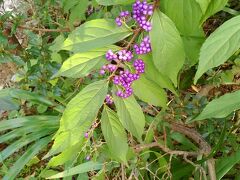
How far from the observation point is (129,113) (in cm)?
105

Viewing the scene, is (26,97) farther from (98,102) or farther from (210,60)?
(210,60)

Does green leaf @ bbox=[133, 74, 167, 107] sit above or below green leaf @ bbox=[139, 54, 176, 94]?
below

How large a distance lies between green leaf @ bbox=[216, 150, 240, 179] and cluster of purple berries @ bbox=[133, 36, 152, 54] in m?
0.67

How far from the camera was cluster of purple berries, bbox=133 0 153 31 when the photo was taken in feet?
3.26

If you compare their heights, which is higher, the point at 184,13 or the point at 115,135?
the point at 184,13

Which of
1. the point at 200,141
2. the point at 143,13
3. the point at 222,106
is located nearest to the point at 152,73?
the point at 143,13

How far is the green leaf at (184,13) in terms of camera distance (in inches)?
39.6

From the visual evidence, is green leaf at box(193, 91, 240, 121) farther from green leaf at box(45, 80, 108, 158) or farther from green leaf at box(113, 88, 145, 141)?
green leaf at box(45, 80, 108, 158)

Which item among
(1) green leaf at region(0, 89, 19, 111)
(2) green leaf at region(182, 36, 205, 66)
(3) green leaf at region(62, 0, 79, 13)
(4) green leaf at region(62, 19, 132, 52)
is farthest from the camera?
(1) green leaf at region(0, 89, 19, 111)

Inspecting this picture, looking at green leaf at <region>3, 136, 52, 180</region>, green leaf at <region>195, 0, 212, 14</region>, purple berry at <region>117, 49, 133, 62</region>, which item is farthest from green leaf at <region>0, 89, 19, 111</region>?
green leaf at <region>195, 0, 212, 14</region>

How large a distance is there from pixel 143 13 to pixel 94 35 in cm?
13

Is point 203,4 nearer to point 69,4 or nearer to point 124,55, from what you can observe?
point 124,55

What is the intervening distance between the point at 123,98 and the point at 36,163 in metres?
1.49

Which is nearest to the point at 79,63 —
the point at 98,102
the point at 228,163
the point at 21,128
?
the point at 98,102
